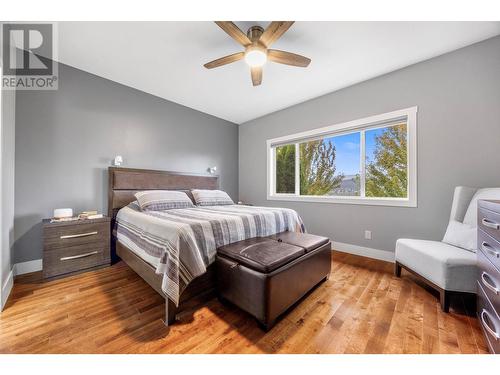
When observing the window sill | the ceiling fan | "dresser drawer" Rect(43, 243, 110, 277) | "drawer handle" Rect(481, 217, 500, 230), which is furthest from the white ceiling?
"dresser drawer" Rect(43, 243, 110, 277)

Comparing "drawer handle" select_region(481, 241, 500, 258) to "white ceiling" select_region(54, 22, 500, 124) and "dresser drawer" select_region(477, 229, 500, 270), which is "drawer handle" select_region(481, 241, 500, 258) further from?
"white ceiling" select_region(54, 22, 500, 124)

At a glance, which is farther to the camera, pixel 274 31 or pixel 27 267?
pixel 27 267

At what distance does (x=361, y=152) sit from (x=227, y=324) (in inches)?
114

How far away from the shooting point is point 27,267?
222 cm

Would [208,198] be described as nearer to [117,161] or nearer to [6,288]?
[117,161]

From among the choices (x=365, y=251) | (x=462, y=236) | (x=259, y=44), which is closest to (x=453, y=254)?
(x=462, y=236)

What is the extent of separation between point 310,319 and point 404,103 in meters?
2.78

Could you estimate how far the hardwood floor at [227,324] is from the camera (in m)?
1.22

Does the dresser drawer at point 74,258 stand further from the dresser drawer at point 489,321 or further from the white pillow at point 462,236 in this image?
the white pillow at point 462,236

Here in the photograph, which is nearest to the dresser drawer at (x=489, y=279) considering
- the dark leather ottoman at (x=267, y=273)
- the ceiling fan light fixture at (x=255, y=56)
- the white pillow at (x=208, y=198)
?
the dark leather ottoman at (x=267, y=273)

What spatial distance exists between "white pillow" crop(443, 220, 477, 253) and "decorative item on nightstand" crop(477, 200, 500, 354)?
1.39 feet
